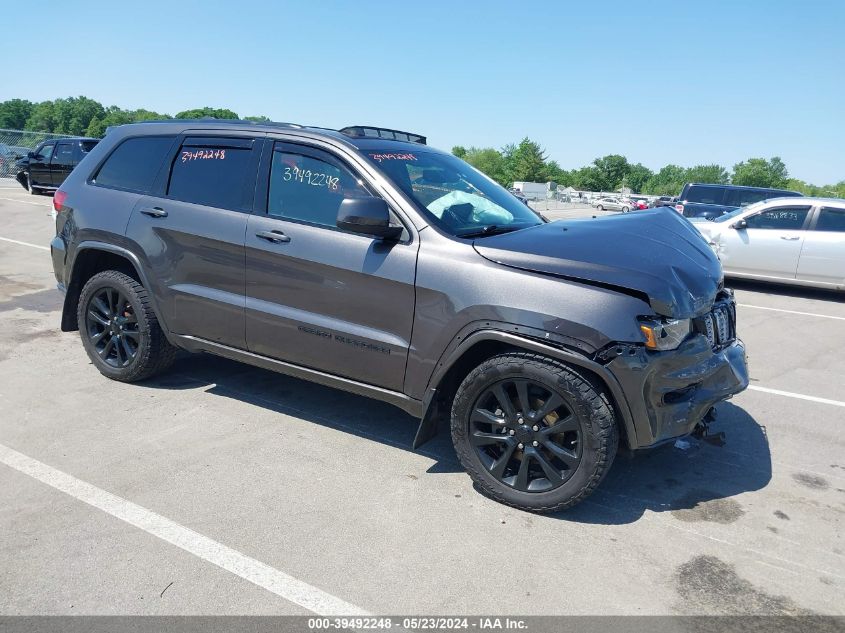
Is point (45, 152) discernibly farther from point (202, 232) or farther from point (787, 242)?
point (787, 242)

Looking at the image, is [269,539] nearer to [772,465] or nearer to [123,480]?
[123,480]

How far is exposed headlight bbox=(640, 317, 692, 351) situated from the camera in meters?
3.22

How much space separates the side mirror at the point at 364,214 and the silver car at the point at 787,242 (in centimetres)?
854

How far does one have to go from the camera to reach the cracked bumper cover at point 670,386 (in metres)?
3.22

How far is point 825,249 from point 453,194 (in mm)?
8675

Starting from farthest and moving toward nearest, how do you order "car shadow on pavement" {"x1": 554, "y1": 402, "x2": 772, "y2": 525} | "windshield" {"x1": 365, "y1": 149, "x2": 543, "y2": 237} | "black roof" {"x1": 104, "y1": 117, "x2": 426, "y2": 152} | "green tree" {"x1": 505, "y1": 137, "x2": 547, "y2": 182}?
"green tree" {"x1": 505, "y1": 137, "x2": 547, "y2": 182}
"black roof" {"x1": 104, "y1": 117, "x2": 426, "y2": 152}
"windshield" {"x1": 365, "y1": 149, "x2": 543, "y2": 237}
"car shadow on pavement" {"x1": 554, "y1": 402, "x2": 772, "y2": 525}

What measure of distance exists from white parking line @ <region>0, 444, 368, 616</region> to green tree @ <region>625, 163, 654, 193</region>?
156 metres

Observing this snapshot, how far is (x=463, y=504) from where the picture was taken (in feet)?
11.7

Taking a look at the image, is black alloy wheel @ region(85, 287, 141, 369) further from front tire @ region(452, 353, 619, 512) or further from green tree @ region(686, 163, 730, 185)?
green tree @ region(686, 163, 730, 185)

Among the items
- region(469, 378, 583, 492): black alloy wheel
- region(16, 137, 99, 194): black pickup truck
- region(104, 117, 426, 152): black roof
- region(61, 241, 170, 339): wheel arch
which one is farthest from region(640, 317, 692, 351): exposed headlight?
region(16, 137, 99, 194): black pickup truck

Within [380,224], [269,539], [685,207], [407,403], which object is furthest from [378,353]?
[685,207]

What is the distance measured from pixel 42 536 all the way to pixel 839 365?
22.2 feet

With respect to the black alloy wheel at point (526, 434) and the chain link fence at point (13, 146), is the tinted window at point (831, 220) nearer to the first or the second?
the black alloy wheel at point (526, 434)

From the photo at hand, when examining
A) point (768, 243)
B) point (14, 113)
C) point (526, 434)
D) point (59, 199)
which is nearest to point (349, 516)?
point (526, 434)
